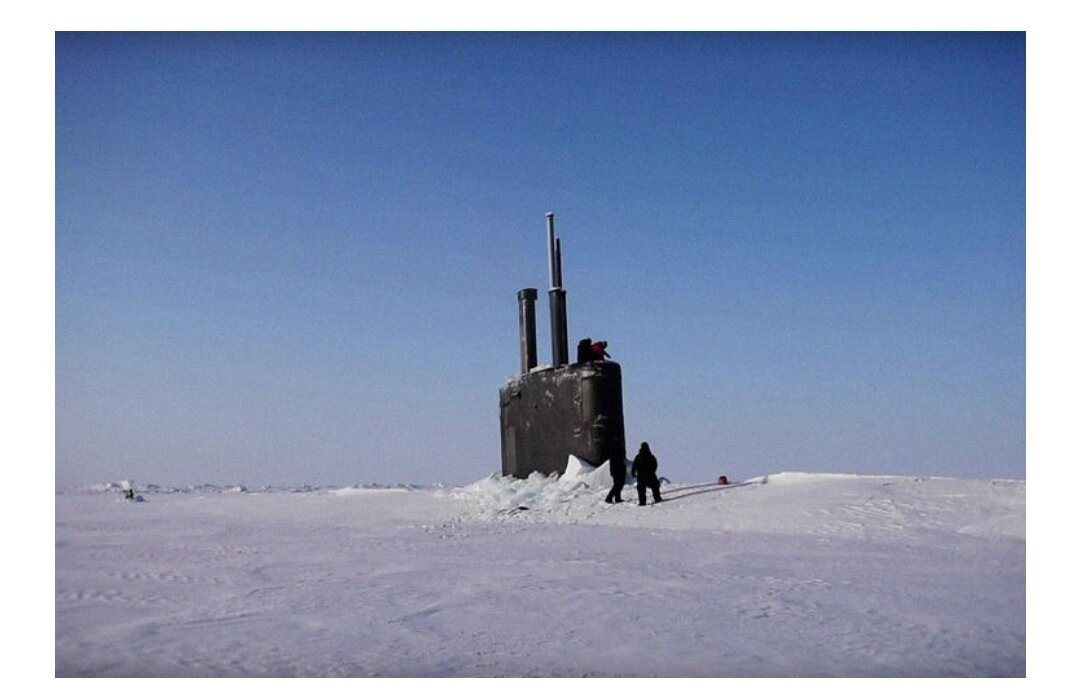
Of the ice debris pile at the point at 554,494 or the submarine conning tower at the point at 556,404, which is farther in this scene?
the submarine conning tower at the point at 556,404

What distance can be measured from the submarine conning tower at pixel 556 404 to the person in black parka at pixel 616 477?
0.69 feet

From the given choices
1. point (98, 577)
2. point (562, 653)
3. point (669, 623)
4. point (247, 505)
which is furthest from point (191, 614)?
point (247, 505)

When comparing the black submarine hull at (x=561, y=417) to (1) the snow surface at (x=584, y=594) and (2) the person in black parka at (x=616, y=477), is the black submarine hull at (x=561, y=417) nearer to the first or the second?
(2) the person in black parka at (x=616, y=477)

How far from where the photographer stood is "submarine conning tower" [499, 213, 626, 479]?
14.8 meters

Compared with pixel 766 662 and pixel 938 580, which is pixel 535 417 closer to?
pixel 938 580

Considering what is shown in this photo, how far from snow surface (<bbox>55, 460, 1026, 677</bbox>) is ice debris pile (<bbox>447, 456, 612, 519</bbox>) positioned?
1597mm

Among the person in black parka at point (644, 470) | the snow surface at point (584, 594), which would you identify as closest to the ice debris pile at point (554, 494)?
the person in black parka at point (644, 470)

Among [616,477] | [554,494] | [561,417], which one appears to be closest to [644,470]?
[616,477]

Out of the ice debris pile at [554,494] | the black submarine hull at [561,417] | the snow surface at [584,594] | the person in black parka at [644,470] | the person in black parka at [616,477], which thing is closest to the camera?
the snow surface at [584,594]

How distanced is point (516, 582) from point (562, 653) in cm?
207

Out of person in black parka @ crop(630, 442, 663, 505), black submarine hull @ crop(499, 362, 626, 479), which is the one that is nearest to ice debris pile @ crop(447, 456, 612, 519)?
black submarine hull @ crop(499, 362, 626, 479)

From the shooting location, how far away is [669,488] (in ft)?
52.6

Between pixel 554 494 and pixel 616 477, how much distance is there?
131 cm

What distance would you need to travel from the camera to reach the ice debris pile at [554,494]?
47.0ft
